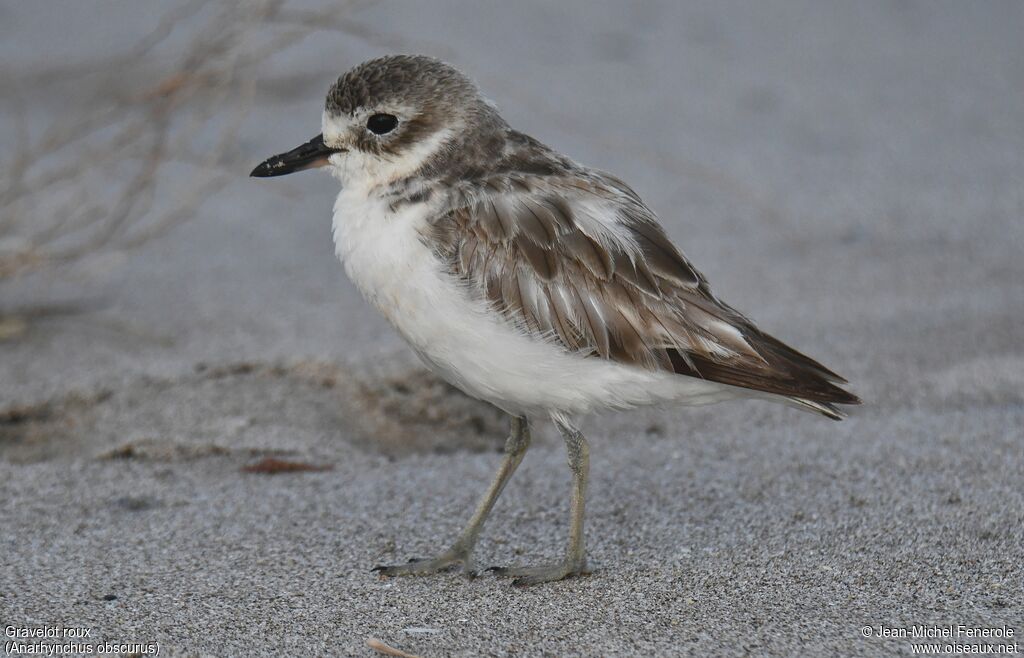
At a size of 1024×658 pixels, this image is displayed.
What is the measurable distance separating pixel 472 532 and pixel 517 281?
0.73 metres

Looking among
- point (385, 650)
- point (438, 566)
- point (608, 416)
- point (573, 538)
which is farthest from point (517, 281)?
point (608, 416)

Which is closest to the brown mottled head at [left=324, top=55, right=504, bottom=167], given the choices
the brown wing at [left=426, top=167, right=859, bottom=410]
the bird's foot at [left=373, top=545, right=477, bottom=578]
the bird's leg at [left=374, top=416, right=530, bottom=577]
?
the brown wing at [left=426, top=167, right=859, bottom=410]

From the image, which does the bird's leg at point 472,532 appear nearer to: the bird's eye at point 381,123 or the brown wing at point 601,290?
the brown wing at point 601,290

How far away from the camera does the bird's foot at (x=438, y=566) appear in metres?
Answer: 3.55

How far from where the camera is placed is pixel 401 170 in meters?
3.63

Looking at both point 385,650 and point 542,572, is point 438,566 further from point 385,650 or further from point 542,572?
point 385,650

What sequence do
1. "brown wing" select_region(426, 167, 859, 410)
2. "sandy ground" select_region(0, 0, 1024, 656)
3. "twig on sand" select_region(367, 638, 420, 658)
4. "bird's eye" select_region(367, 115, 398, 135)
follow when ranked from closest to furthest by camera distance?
"twig on sand" select_region(367, 638, 420, 658) < "sandy ground" select_region(0, 0, 1024, 656) < "brown wing" select_region(426, 167, 859, 410) < "bird's eye" select_region(367, 115, 398, 135)

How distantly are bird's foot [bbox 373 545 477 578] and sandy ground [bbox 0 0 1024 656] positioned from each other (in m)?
0.06

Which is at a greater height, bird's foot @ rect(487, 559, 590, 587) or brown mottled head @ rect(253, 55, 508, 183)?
brown mottled head @ rect(253, 55, 508, 183)

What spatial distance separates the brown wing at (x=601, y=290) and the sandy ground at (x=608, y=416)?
0.53 m

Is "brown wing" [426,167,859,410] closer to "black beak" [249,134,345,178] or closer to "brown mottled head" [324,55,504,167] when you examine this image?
"brown mottled head" [324,55,504,167]

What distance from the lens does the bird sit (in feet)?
11.1

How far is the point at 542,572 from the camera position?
3498 millimetres

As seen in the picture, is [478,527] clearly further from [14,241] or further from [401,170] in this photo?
[14,241]
